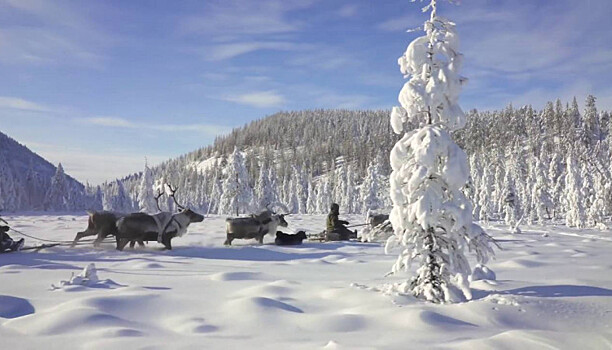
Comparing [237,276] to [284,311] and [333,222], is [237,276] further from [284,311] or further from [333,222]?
[333,222]

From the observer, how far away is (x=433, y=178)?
666cm

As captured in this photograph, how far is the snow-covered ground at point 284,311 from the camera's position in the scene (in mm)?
4672

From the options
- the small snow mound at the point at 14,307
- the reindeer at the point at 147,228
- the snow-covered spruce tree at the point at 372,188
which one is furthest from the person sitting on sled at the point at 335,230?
the snow-covered spruce tree at the point at 372,188

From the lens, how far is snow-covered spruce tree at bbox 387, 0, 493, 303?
6422mm

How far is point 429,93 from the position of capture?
A: 6.69 meters

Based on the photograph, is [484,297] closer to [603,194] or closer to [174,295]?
[174,295]

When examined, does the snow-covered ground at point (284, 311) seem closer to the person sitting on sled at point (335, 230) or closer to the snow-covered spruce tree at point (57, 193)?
the person sitting on sled at point (335, 230)

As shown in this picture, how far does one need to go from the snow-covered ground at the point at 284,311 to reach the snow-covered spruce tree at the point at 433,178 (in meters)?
0.57

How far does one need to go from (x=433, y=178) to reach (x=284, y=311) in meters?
3.11

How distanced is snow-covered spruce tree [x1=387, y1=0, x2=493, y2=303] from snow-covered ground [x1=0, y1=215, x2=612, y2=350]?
567 mm

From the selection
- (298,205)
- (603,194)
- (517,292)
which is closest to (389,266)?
(517,292)

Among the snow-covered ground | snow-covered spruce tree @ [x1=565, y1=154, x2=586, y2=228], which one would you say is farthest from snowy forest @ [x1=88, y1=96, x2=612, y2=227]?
the snow-covered ground

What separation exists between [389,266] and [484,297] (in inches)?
180

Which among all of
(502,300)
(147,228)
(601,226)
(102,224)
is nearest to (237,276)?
(502,300)
